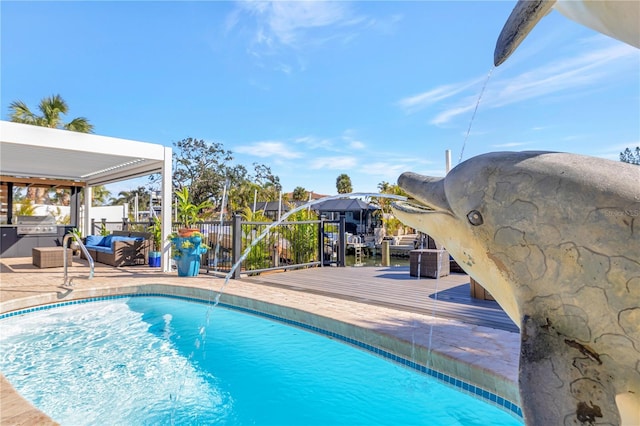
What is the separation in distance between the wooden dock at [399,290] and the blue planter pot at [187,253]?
1.37 m

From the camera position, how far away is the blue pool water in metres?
3.05

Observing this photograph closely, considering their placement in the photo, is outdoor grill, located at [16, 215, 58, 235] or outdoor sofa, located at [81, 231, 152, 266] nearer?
outdoor sofa, located at [81, 231, 152, 266]

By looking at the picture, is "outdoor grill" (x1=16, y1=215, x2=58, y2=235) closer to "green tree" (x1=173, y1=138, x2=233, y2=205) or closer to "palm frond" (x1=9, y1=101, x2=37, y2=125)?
"palm frond" (x1=9, y1=101, x2=37, y2=125)

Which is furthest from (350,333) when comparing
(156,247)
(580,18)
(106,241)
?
(106,241)

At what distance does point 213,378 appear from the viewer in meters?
3.79

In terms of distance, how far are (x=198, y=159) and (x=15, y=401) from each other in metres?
32.1

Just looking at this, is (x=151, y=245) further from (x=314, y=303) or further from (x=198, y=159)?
(x=198, y=159)

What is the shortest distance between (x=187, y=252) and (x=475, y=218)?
747cm

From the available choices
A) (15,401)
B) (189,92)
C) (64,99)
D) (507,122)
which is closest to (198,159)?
(64,99)

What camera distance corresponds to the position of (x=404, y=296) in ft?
18.6

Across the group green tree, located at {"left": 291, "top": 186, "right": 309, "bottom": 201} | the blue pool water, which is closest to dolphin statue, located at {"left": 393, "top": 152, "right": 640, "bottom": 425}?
the blue pool water

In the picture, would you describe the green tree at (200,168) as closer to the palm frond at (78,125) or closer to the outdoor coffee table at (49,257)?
the palm frond at (78,125)

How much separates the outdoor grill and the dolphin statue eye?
1543cm

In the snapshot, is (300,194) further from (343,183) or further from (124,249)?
(124,249)
